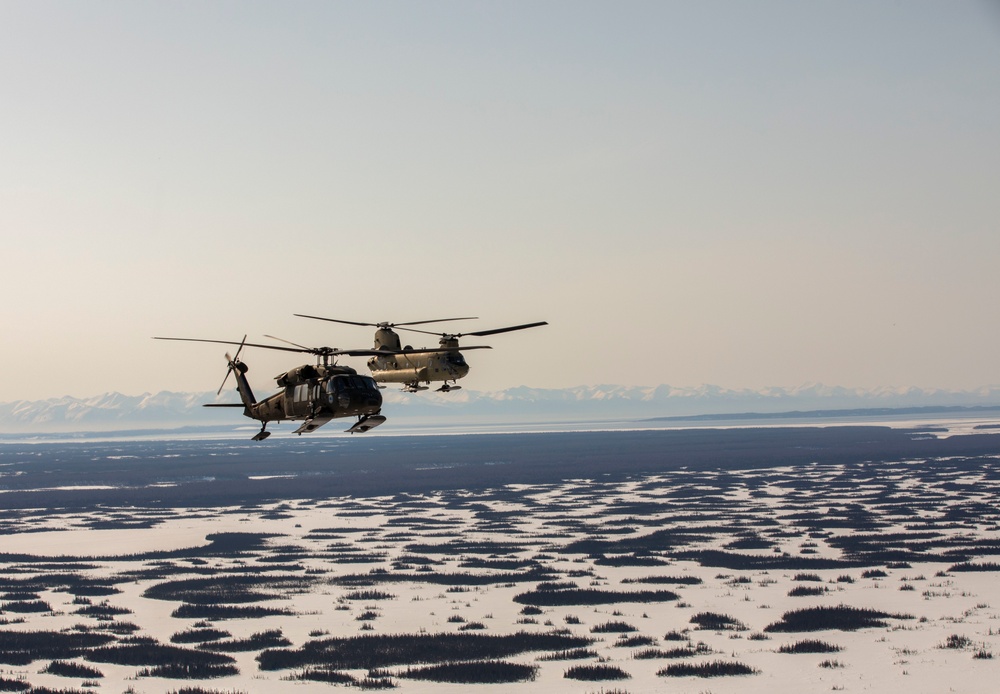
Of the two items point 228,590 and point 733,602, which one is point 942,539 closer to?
point 733,602

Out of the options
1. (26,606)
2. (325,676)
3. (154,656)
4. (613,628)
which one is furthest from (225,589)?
(613,628)

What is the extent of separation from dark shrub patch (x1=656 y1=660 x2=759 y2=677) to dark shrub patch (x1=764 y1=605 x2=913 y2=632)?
51.3 ft

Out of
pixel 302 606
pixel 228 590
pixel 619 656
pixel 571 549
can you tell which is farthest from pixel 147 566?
pixel 619 656

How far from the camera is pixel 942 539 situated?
172m

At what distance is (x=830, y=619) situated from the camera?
120188 millimetres

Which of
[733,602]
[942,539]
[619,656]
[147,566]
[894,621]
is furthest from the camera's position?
[942,539]

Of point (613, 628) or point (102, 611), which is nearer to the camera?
point (613, 628)

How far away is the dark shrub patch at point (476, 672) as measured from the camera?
104m

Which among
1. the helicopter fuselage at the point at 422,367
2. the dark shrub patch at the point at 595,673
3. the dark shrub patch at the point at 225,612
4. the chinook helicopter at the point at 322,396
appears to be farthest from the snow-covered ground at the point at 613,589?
the chinook helicopter at the point at 322,396

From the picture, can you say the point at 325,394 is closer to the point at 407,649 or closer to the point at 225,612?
the point at 407,649

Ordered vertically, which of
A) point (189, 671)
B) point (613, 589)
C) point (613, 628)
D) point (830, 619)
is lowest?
point (613, 628)

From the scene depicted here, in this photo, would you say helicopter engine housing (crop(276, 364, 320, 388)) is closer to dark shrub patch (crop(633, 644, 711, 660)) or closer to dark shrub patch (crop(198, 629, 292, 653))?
dark shrub patch (crop(633, 644, 711, 660))

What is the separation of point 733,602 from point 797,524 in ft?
226

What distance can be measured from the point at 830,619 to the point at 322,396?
311 ft
